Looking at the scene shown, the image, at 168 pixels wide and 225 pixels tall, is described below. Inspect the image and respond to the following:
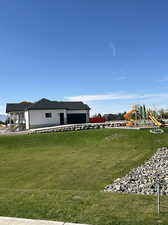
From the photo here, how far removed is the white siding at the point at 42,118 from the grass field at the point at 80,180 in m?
9.46

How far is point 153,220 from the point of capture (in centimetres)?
369

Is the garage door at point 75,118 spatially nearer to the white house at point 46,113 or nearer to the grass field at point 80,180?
the white house at point 46,113

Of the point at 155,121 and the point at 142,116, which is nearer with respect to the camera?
the point at 155,121

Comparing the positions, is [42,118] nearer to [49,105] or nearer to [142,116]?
[49,105]

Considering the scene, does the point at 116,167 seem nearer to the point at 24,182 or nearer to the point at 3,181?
the point at 24,182

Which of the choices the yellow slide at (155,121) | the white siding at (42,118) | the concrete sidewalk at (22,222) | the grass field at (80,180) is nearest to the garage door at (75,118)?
the white siding at (42,118)

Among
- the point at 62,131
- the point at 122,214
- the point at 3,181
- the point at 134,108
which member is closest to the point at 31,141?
the point at 62,131

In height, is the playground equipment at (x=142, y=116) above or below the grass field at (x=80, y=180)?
above

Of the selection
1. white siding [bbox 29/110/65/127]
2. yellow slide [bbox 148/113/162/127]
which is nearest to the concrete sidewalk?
yellow slide [bbox 148/113/162/127]

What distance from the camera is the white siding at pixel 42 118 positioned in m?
29.9

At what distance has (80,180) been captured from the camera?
26.6 feet

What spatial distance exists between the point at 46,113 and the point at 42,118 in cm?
95

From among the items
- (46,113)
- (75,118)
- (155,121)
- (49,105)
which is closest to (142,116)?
(155,121)

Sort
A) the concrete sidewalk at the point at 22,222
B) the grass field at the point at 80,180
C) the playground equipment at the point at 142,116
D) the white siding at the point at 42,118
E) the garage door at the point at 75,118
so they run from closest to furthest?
the concrete sidewalk at the point at 22,222 < the grass field at the point at 80,180 < the playground equipment at the point at 142,116 < the white siding at the point at 42,118 < the garage door at the point at 75,118
